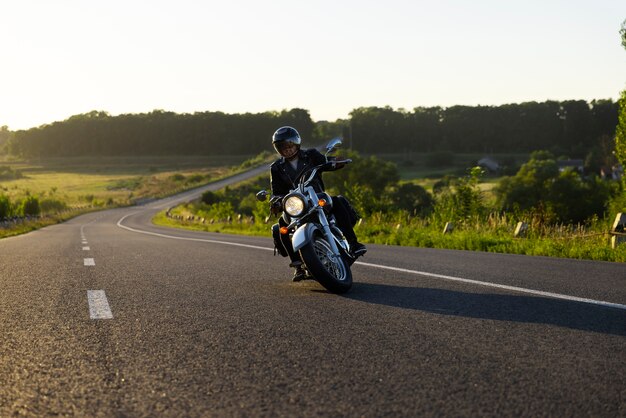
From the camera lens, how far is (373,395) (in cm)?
371

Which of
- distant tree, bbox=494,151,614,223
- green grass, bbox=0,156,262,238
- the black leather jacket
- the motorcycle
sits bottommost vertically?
green grass, bbox=0,156,262,238

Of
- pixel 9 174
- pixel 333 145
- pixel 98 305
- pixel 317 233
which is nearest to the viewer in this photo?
pixel 98 305

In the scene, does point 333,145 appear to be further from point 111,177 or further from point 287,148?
point 111,177

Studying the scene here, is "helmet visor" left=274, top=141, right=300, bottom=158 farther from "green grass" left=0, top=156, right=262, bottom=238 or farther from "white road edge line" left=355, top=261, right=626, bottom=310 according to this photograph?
"green grass" left=0, top=156, right=262, bottom=238

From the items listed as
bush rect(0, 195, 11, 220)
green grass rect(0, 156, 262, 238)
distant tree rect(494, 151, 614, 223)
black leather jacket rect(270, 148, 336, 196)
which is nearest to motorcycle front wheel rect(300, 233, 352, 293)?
black leather jacket rect(270, 148, 336, 196)

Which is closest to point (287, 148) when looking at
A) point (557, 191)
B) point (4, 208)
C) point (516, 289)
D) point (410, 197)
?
point (516, 289)

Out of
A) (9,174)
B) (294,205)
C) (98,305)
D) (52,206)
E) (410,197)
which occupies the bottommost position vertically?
(410,197)

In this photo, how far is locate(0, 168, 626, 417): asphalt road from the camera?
3.64 meters

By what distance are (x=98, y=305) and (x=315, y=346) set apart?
277cm

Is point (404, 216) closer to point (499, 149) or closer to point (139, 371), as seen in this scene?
point (139, 371)

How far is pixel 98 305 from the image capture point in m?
6.88

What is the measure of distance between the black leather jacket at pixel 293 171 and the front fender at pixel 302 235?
0.70 m

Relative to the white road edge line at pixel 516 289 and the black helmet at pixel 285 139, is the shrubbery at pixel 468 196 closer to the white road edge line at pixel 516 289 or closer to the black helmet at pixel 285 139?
the white road edge line at pixel 516 289

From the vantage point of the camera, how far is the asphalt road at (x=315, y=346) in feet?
11.9
